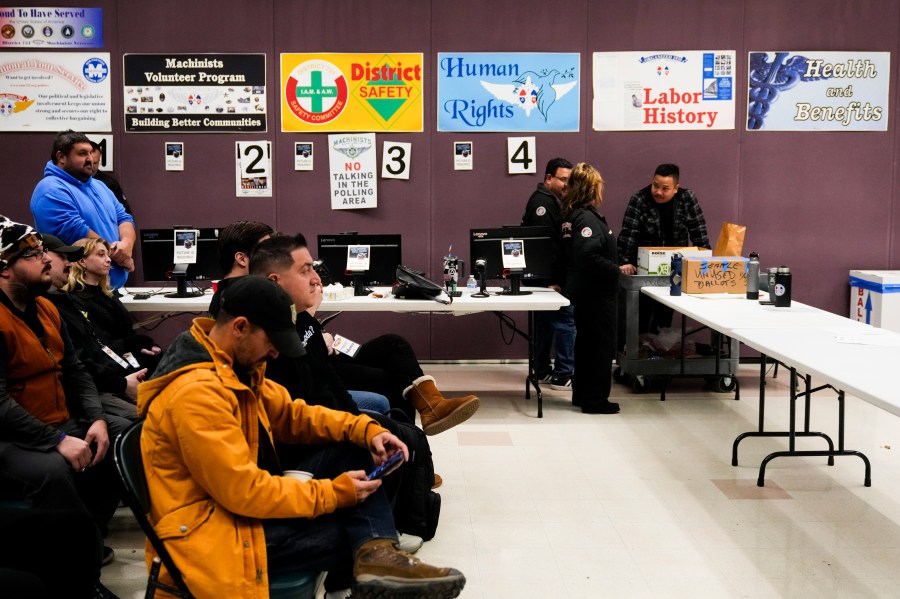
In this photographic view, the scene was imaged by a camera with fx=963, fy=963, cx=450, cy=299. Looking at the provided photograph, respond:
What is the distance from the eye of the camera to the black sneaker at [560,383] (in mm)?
6477

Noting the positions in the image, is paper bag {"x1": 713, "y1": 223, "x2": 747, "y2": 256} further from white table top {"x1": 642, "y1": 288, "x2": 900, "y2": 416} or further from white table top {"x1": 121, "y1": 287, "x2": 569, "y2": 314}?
white table top {"x1": 121, "y1": 287, "x2": 569, "y2": 314}

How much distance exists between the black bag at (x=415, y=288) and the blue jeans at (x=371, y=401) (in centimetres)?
167

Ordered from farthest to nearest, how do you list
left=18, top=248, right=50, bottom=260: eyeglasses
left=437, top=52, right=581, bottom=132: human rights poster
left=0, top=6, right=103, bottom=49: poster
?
left=437, top=52, right=581, bottom=132: human rights poster → left=0, top=6, right=103, bottom=49: poster → left=18, top=248, right=50, bottom=260: eyeglasses

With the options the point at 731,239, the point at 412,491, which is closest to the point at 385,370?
the point at 412,491

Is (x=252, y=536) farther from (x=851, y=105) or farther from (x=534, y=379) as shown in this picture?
(x=851, y=105)

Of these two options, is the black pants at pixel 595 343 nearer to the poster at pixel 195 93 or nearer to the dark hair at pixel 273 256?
the dark hair at pixel 273 256


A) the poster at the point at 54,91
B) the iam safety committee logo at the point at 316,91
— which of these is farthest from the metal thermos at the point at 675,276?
the poster at the point at 54,91

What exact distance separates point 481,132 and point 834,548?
4.27 meters

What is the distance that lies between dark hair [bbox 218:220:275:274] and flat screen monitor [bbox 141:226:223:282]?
7.05 feet

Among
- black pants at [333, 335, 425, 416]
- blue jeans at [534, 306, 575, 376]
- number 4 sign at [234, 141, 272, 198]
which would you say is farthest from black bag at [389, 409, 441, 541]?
number 4 sign at [234, 141, 272, 198]

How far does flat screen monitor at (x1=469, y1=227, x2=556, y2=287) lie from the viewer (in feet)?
19.5

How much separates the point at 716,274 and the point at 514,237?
1.23m

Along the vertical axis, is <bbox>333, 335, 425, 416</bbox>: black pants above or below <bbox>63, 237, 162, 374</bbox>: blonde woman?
below

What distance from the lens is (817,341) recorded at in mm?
4086
